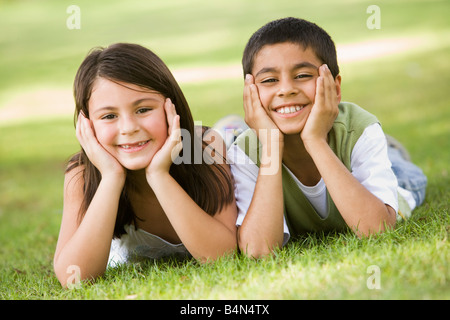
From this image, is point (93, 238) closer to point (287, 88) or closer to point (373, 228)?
point (287, 88)

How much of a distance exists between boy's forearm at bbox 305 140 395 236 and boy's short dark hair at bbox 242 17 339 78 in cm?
70

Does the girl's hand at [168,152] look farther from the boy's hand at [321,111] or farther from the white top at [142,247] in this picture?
the boy's hand at [321,111]

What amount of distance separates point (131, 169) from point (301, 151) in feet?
3.51

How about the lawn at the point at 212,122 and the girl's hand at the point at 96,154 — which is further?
the girl's hand at the point at 96,154

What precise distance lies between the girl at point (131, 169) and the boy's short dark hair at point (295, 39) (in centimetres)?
55

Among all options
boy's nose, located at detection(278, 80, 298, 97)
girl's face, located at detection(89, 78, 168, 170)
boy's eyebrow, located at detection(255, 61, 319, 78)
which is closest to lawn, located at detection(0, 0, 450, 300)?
girl's face, located at detection(89, 78, 168, 170)

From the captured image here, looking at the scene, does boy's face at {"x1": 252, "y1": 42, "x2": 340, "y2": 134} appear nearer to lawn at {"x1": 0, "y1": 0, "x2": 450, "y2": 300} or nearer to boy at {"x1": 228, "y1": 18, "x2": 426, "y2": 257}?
boy at {"x1": 228, "y1": 18, "x2": 426, "y2": 257}

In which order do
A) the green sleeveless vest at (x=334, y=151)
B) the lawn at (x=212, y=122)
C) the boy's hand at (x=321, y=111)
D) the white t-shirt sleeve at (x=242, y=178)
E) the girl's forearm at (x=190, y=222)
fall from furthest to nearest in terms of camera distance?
the green sleeveless vest at (x=334, y=151) → the white t-shirt sleeve at (x=242, y=178) → the boy's hand at (x=321, y=111) → the girl's forearm at (x=190, y=222) → the lawn at (x=212, y=122)

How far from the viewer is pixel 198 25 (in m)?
21.7

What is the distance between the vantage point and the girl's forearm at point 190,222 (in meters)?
3.12

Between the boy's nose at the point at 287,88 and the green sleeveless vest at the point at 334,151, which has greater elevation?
the boy's nose at the point at 287,88

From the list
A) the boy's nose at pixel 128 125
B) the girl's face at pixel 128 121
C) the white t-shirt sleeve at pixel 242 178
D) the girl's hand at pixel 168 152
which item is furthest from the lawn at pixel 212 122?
the boy's nose at pixel 128 125
